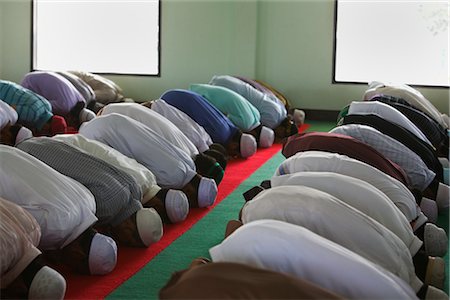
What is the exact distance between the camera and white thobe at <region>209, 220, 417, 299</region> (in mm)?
1757

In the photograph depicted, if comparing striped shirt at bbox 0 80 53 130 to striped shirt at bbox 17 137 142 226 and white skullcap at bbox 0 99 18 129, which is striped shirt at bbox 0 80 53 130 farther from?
striped shirt at bbox 17 137 142 226

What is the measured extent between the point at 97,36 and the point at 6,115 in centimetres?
428

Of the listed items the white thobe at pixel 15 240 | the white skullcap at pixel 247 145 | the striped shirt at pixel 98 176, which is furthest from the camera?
the white skullcap at pixel 247 145

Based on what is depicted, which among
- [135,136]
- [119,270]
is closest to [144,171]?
[135,136]

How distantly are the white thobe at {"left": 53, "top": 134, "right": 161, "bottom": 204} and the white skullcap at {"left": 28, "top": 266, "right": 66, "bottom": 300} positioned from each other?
95 centimetres

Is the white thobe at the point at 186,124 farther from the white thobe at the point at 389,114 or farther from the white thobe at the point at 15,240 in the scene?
the white thobe at the point at 15,240

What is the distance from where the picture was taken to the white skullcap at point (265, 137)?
6.42m

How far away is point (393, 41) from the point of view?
8.49m

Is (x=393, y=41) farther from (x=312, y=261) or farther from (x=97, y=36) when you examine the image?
(x=312, y=261)

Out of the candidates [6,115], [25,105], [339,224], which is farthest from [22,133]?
[339,224]

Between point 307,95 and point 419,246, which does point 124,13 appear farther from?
point 419,246

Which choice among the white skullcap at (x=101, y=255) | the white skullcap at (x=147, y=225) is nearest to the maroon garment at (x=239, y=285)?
the white skullcap at (x=101, y=255)

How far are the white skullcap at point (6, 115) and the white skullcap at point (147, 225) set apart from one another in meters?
2.31

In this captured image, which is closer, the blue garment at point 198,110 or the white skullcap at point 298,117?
the blue garment at point 198,110
